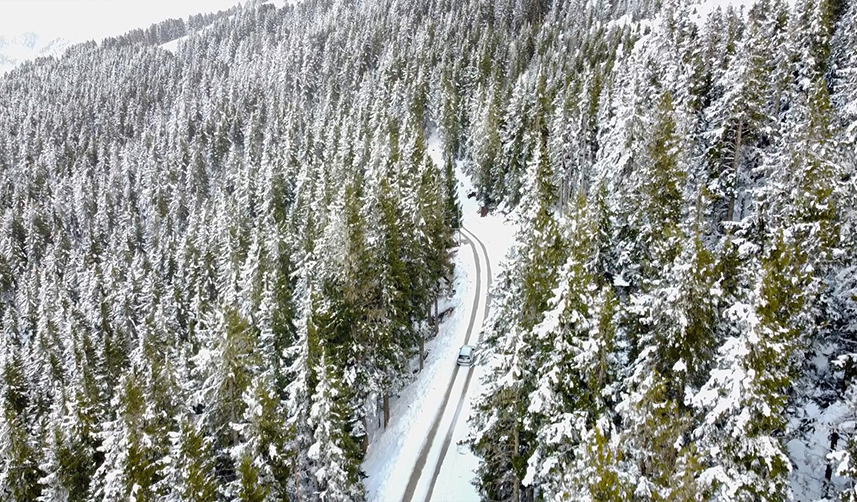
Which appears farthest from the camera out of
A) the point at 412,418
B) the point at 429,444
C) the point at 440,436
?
the point at 412,418

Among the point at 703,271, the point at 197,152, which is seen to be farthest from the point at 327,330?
the point at 197,152

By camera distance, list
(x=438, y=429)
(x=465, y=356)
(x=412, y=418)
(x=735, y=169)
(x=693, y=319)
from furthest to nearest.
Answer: (x=465, y=356)
(x=735, y=169)
(x=412, y=418)
(x=438, y=429)
(x=693, y=319)

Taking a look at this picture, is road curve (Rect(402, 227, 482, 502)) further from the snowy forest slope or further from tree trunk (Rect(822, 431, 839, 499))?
tree trunk (Rect(822, 431, 839, 499))

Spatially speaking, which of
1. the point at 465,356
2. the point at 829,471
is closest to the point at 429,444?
the point at 465,356

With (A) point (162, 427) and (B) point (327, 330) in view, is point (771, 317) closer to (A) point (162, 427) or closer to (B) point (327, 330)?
(B) point (327, 330)

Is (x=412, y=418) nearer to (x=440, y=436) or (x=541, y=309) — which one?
(x=440, y=436)

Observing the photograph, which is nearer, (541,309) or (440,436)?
(541,309)
